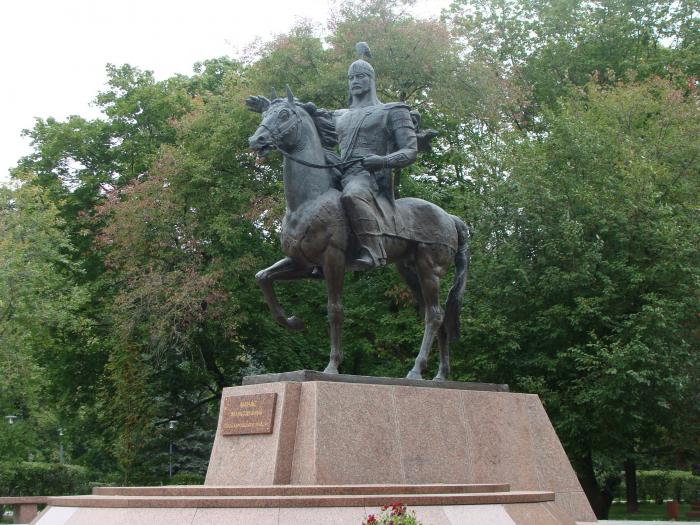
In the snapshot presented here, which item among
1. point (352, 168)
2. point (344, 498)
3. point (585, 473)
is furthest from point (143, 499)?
point (585, 473)

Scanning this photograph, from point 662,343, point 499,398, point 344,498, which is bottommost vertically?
point 344,498

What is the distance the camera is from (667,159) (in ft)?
74.9

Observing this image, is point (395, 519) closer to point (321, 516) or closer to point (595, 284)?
point (321, 516)

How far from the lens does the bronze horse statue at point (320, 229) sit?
1076 centimetres

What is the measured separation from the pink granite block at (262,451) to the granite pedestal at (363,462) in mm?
13

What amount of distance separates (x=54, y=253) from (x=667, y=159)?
15404 millimetres

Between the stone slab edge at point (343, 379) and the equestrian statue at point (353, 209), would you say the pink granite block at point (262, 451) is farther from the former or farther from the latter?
the equestrian statue at point (353, 209)

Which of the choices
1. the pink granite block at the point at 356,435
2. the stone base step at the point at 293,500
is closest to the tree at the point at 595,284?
the pink granite block at the point at 356,435

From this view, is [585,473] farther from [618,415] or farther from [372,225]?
[372,225]

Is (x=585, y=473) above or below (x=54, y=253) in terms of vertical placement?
below

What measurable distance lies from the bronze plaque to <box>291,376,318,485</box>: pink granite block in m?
0.29

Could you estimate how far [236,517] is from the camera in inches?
313

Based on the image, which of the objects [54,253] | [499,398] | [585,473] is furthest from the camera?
[54,253]

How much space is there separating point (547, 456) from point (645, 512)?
20.1 m
